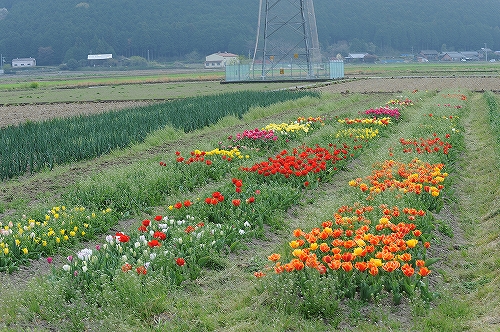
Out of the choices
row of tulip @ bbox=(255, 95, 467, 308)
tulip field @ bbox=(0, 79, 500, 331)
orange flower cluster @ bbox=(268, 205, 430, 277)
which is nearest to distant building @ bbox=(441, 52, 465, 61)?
tulip field @ bbox=(0, 79, 500, 331)

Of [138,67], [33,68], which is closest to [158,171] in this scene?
[138,67]

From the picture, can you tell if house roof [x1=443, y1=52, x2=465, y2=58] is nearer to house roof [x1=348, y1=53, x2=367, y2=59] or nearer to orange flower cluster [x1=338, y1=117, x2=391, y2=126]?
house roof [x1=348, y1=53, x2=367, y2=59]

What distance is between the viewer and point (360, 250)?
5.81 metres

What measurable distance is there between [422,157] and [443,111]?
8932mm

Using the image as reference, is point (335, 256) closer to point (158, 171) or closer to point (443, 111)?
point (158, 171)

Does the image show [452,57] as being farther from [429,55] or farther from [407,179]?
[407,179]

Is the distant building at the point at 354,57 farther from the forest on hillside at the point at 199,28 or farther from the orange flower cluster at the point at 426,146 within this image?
the orange flower cluster at the point at 426,146

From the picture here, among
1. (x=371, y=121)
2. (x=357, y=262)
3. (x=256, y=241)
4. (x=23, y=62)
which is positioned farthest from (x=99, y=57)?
(x=357, y=262)

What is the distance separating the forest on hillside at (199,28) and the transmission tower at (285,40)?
3430 inches

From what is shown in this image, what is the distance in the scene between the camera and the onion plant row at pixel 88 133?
13.4 metres

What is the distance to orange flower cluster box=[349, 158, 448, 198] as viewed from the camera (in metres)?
8.42

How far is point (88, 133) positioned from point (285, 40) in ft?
136

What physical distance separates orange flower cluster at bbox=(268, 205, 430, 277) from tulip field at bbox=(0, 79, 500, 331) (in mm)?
24

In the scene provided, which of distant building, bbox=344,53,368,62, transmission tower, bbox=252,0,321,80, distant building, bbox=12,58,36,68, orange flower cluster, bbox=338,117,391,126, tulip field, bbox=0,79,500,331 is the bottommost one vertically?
tulip field, bbox=0,79,500,331
